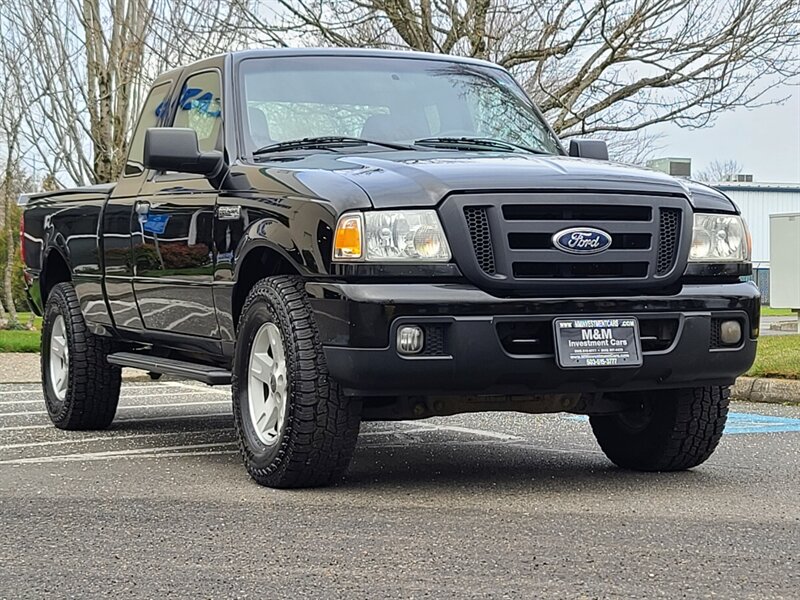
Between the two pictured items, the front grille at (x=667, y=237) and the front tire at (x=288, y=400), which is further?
the front grille at (x=667, y=237)

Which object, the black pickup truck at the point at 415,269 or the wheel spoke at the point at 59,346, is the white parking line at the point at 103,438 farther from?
the black pickup truck at the point at 415,269

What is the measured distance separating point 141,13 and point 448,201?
478 inches

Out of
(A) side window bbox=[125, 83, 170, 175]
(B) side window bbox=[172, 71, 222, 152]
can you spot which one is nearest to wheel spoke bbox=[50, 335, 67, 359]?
(A) side window bbox=[125, 83, 170, 175]

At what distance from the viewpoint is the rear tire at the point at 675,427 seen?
632 centimetres

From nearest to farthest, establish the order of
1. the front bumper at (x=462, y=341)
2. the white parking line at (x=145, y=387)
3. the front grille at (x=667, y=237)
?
1. the front bumper at (x=462, y=341)
2. the front grille at (x=667, y=237)
3. the white parking line at (x=145, y=387)

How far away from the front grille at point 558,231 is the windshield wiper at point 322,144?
1.22 metres

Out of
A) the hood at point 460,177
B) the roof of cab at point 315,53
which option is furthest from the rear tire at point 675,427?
the roof of cab at point 315,53

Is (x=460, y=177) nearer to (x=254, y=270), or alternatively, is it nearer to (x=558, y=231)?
(x=558, y=231)

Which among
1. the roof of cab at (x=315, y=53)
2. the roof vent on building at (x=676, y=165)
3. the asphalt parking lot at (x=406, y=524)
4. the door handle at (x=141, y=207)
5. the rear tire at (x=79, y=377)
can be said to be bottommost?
the asphalt parking lot at (x=406, y=524)

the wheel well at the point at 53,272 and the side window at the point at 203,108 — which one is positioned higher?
the side window at the point at 203,108

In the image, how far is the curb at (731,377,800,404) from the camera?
34.9 feet

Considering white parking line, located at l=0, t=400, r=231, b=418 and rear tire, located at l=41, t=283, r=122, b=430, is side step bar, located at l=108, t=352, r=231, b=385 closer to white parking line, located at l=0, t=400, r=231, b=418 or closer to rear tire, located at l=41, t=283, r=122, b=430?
rear tire, located at l=41, t=283, r=122, b=430

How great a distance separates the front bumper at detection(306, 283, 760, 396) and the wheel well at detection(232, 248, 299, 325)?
1.92ft

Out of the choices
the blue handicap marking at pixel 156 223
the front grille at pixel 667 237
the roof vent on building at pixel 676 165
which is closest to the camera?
the front grille at pixel 667 237
